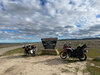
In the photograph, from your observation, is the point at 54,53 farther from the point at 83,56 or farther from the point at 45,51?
the point at 83,56

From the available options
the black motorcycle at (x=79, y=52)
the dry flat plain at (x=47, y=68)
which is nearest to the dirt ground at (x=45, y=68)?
the dry flat plain at (x=47, y=68)

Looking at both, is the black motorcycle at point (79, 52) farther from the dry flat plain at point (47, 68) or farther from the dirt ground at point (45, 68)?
the dirt ground at point (45, 68)

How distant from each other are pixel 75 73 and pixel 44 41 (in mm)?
6971

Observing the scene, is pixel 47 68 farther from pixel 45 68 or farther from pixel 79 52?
pixel 79 52

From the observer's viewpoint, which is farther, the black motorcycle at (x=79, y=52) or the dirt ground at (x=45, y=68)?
the black motorcycle at (x=79, y=52)

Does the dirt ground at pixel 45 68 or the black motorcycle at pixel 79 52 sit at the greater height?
the black motorcycle at pixel 79 52

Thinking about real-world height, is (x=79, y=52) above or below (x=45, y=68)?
above

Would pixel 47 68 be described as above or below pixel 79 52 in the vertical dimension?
below

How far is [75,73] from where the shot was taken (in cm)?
509

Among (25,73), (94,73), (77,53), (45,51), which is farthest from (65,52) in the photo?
(25,73)

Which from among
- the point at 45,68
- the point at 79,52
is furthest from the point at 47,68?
the point at 79,52

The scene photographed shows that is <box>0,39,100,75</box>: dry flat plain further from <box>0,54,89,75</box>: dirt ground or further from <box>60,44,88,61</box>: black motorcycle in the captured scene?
<box>60,44,88,61</box>: black motorcycle

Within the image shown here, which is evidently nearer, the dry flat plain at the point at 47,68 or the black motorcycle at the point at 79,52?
the dry flat plain at the point at 47,68

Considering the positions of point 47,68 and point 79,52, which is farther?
point 79,52
